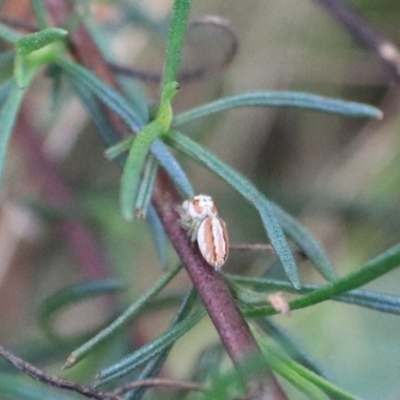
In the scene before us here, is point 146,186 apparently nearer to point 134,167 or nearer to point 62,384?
point 134,167

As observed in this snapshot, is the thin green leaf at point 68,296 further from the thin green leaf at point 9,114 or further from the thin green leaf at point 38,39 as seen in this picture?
the thin green leaf at point 38,39

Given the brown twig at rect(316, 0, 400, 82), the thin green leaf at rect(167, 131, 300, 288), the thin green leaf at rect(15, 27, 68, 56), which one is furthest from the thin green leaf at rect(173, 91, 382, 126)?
the brown twig at rect(316, 0, 400, 82)

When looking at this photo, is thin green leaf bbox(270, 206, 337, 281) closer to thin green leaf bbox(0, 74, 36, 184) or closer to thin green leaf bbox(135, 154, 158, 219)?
thin green leaf bbox(135, 154, 158, 219)

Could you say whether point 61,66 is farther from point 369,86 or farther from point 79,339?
point 369,86

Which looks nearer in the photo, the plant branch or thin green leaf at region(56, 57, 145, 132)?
the plant branch

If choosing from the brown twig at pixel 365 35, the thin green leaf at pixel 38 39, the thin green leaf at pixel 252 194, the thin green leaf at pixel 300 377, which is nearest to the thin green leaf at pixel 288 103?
the thin green leaf at pixel 252 194
